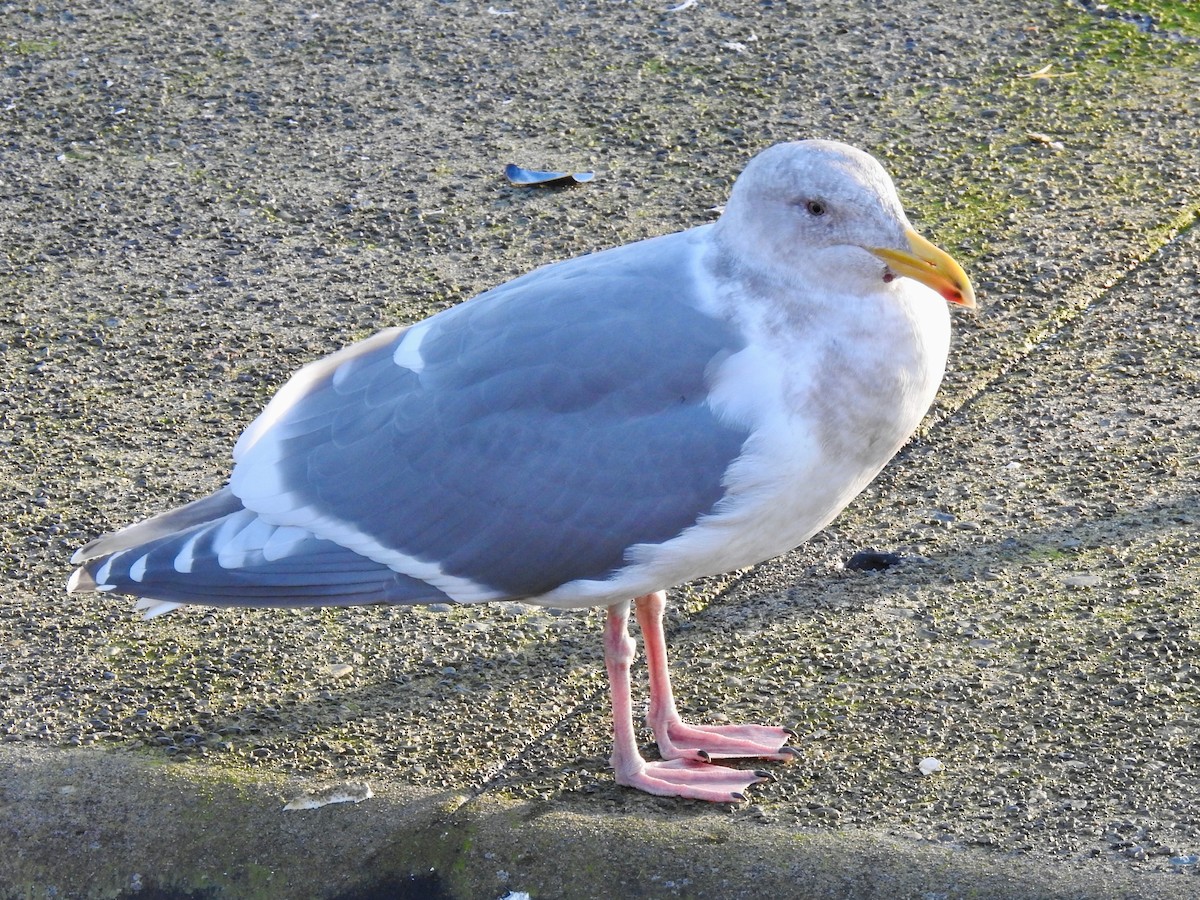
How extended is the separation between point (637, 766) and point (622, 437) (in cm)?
66

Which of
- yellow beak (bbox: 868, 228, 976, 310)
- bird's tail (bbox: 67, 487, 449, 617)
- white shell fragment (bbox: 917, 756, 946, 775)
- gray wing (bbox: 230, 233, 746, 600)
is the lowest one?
white shell fragment (bbox: 917, 756, 946, 775)

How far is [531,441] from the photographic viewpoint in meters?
2.81

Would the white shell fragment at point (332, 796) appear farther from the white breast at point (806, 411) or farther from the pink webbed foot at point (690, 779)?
the white breast at point (806, 411)

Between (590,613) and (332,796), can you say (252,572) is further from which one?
(590,613)

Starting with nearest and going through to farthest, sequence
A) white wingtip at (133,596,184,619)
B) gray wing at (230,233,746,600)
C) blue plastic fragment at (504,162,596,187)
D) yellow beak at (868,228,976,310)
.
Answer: yellow beak at (868,228,976,310)
gray wing at (230,233,746,600)
white wingtip at (133,596,184,619)
blue plastic fragment at (504,162,596,187)

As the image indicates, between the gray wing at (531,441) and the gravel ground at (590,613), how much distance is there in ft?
1.46

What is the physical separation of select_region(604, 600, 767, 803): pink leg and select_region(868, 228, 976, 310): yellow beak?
83 cm

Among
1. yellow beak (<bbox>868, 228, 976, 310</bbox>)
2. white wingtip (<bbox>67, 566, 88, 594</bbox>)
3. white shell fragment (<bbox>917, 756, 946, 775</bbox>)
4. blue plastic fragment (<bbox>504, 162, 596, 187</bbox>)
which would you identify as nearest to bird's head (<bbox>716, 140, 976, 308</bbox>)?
yellow beak (<bbox>868, 228, 976, 310</bbox>)

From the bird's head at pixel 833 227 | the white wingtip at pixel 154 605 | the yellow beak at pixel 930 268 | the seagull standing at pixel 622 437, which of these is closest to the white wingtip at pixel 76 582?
the seagull standing at pixel 622 437

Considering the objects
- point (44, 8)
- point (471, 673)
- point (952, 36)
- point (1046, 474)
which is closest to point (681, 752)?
point (471, 673)

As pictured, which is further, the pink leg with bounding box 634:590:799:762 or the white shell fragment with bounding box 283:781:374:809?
the pink leg with bounding box 634:590:799:762

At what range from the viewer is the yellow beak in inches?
103

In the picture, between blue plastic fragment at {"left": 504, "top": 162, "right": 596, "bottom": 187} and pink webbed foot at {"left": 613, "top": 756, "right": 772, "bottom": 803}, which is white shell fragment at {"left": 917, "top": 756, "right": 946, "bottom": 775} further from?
blue plastic fragment at {"left": 504, "top": 162, "right": 596, "bottom": 187}

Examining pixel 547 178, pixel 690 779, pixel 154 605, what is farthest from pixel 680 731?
pixel 547 178
